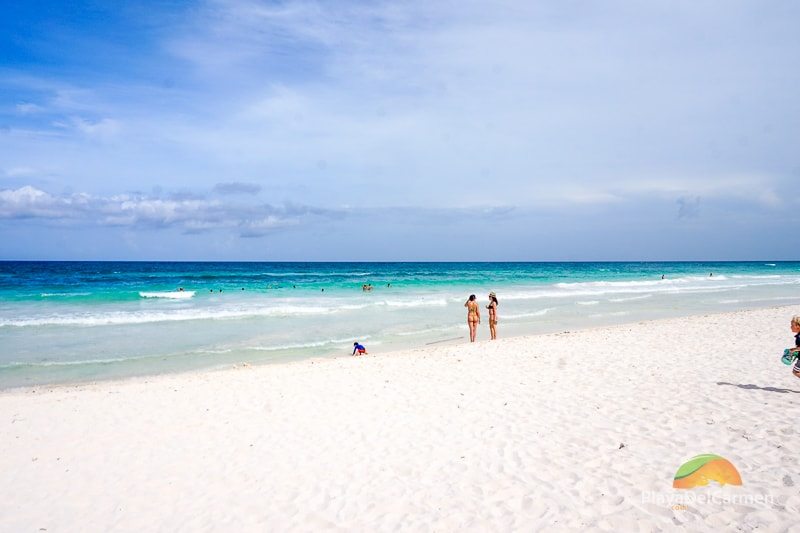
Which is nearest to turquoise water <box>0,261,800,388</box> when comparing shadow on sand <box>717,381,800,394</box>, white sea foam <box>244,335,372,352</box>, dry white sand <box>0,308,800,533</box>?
white sea foam <box>244,335,372,352</box>

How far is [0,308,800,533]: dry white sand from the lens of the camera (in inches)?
193

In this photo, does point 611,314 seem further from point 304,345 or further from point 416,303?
point 304,345

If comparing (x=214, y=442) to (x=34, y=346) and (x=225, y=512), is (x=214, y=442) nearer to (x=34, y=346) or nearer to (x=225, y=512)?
(x=225, y=512)

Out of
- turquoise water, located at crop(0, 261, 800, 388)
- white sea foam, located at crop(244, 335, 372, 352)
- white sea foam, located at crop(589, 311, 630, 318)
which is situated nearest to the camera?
turquoise water, located at crop(0, 261, 800, 388)

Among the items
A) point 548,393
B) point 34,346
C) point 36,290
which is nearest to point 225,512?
point 548,393

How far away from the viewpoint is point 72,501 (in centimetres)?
557

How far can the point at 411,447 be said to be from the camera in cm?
650

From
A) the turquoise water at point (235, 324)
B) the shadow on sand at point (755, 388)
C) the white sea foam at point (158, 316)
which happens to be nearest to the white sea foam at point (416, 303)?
the turquoise water at point (235, 324)

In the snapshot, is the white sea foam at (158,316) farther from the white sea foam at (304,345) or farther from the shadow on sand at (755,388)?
the shadow on sand at (755,388)

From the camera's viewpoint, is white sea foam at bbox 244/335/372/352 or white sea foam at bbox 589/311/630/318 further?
white sea foam at bbox 589/311/630/318

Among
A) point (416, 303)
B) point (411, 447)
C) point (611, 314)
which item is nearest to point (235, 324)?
point (416, 303)

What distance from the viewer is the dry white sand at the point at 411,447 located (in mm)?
4910

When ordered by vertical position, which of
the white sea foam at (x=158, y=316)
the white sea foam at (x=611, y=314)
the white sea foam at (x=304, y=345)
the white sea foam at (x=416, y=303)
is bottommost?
the white sea foam at (x=304, y=345)

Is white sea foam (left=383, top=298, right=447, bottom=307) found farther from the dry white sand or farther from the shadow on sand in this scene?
the shadow on sand
